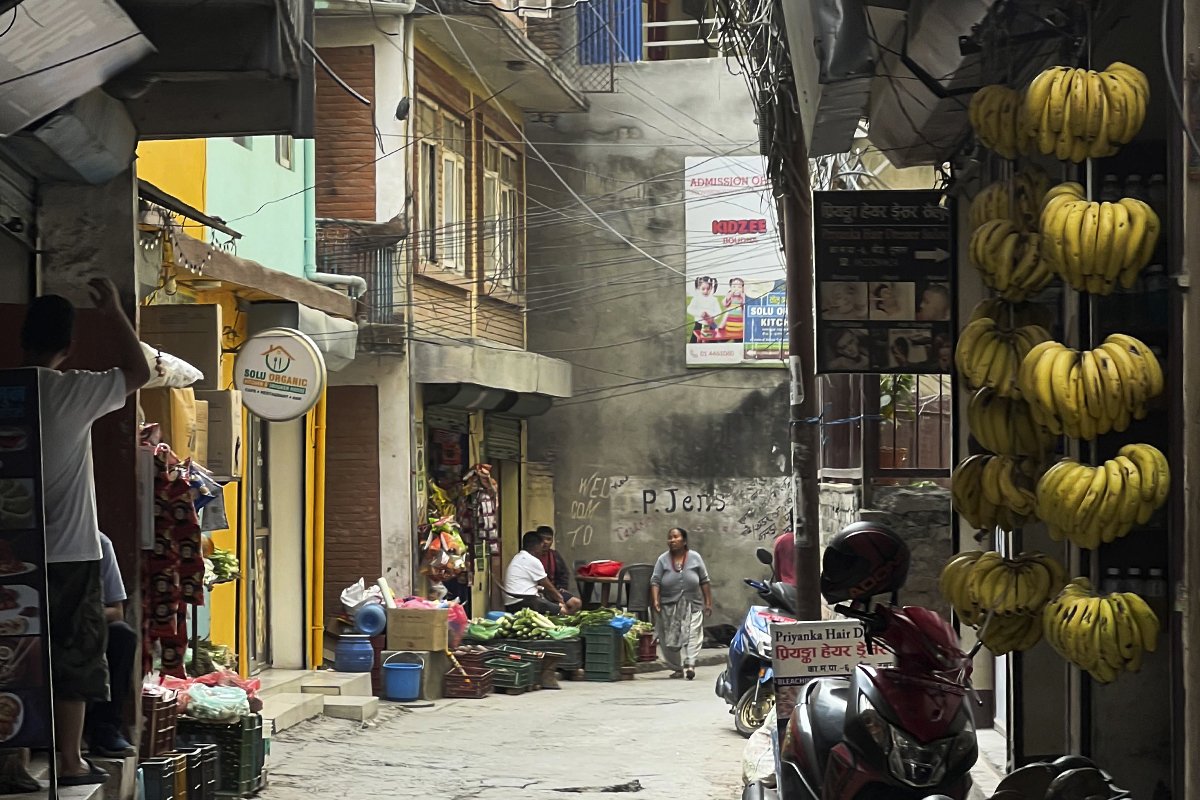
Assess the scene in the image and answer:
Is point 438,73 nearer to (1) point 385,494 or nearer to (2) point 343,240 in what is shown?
(2) point 343,240

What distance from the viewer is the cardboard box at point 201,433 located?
10.5 m

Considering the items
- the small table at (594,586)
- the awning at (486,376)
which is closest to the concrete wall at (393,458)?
the awning at (486,376)

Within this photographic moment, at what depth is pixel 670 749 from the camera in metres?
14.2

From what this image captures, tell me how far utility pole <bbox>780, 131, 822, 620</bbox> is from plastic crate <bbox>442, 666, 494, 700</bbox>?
8.98 meters

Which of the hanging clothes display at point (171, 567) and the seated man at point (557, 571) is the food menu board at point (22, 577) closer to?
the hanging clothes display at point (171, 567)

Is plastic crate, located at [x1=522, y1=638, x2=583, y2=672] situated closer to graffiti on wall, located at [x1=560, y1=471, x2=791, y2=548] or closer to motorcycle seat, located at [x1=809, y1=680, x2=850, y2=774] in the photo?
graffiti on wall, located at [x1=560, y1=471, x2=791, y2=548]

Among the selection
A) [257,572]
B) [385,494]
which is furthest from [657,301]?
[257,572]

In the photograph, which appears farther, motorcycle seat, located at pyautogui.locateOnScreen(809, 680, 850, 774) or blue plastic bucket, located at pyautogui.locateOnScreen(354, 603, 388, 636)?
blue plastic bucket, located at pyautogui.locateOnScreen(354, 603, 388, 636)

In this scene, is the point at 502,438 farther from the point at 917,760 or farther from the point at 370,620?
the point at 917,760

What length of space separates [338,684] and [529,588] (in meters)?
5.88

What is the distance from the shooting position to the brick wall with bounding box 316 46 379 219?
20.6 meters

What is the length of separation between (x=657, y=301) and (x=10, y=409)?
20.4 meters

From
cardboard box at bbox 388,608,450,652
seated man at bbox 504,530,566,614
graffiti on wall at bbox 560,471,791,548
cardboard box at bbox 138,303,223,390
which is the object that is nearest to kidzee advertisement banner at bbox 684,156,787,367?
graffiti on wall at bbox 560,471,791,548

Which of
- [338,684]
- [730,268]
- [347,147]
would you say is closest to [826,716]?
[338,684]
